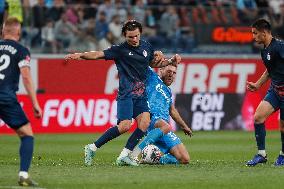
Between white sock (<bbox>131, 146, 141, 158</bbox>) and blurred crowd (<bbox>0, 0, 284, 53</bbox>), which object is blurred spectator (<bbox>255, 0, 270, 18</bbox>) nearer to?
blurred crowd (<bbox>0, 0, 284, 53</bbox>)

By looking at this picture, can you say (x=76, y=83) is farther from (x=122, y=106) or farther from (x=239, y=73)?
(x=122, y=106)

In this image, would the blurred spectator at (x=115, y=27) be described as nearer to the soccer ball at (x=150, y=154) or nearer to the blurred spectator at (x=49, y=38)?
the blurred spectator at (x=49, y=38)

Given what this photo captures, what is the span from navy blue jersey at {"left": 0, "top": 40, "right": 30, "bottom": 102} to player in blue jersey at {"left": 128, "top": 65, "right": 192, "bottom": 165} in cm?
357

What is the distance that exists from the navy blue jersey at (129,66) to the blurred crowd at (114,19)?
11344 mm

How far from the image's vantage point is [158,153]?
14234 millimetres

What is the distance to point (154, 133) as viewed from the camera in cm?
1422

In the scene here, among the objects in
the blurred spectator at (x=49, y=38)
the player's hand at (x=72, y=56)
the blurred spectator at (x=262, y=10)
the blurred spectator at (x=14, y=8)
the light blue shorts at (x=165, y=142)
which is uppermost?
the blurred spectator at (x=262, y=10)

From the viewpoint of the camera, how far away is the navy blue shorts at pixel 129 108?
45.4 ft

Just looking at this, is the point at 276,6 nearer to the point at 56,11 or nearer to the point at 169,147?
the point at 56,11

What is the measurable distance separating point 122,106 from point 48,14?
40.4 ft

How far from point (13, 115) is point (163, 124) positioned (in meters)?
4.01

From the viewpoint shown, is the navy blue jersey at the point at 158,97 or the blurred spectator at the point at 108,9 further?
the blurred spectator at the point at 108,9

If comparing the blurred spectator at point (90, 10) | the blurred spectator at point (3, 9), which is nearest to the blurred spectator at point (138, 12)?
the blurred spectator at point (90, 10)

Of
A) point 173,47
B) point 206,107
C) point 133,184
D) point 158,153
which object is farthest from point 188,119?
point 133,184
